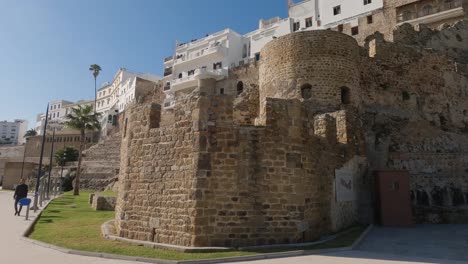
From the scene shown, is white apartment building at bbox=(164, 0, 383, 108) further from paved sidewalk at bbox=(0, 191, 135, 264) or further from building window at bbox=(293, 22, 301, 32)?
paved sidewalk at bbox=(0, 191, 135, 264)

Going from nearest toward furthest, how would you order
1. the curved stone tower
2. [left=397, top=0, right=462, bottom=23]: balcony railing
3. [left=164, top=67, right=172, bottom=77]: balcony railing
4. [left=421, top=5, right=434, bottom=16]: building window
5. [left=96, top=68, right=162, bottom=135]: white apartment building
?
the curved stone tower, [left=397, top=0, right=462, bottom=23]: balcony railing, [left=421, top=5, right=434, bottom=16]: building window, [left=164, top=67, right=172, bottom=77]: balcony railing, [left=96, top=68, right=162, bottom=135]: white apartment building

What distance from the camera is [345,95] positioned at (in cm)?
1867

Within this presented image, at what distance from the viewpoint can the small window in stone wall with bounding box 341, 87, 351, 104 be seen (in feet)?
60.7

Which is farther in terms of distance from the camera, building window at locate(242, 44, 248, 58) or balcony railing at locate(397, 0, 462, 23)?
building window at locate(242, 44, 248, 58)

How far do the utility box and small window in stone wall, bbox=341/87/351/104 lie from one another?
634 cm

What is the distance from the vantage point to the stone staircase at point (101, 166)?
36594mm

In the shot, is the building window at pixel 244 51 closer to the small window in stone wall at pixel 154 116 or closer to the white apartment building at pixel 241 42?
the white apartment building at pixel 241 42

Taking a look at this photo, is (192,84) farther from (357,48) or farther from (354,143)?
(354,143)

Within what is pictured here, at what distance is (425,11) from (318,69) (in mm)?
20235

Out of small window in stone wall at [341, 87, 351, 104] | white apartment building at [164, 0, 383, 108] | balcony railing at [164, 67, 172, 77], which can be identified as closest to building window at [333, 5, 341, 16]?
white apartment building at [164, 0, 383, 108]

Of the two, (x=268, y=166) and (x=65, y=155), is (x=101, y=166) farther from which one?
(x=268, y=166)

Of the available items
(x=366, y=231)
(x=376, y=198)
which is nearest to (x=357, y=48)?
(x=376, y=198)

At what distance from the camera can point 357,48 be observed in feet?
64.8

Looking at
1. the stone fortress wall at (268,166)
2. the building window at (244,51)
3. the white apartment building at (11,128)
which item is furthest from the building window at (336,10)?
the white apartment building at (11,128)
